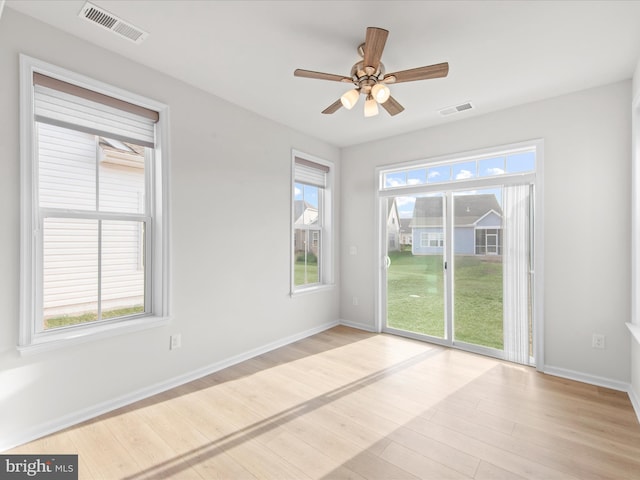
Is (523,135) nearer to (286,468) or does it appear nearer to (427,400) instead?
(427,400)

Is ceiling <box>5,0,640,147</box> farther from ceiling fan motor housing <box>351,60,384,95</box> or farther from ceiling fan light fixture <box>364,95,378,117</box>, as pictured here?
ceiling fan light fixture <box>364,95,378,117</box>

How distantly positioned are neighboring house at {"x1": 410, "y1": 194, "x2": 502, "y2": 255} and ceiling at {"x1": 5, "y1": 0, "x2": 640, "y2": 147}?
1.15 meters

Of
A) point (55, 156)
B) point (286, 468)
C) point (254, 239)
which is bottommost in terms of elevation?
point (286, 468)

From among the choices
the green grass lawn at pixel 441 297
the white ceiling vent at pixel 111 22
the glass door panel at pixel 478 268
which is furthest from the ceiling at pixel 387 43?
the green grass lawn at pixel 441 297

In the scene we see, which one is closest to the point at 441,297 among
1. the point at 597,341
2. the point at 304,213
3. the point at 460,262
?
the point at 460,262

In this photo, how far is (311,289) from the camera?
4309 millimetres

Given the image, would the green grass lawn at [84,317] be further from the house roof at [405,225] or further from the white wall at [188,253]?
the house roof at [405,225]

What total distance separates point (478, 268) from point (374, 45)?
9.20ft

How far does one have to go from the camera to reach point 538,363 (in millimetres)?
3154

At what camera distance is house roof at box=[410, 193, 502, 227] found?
3.60 m

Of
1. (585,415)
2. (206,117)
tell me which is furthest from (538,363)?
(206,117)

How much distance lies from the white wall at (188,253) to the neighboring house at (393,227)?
1.24 metres

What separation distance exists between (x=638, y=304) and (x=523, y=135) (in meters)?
1.87

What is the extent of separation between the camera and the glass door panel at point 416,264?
3975mm
